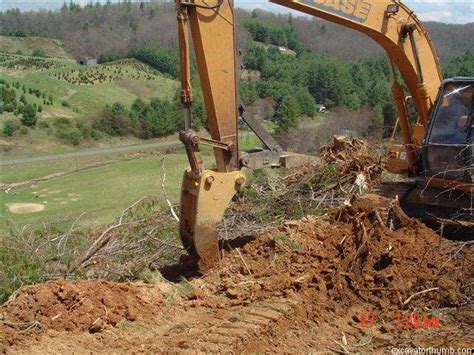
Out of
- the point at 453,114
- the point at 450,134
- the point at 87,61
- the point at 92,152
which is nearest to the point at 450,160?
the point at 450,134

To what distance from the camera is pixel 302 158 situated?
704 centimetres

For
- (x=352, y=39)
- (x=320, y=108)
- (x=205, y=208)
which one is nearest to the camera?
(x=205, y=208)

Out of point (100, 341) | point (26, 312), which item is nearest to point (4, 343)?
point (26, 312)

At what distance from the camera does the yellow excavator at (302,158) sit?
6.07 meters

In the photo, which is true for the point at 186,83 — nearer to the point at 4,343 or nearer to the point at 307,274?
the point at 307,274

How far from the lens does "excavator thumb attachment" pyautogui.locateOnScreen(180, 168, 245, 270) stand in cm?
601

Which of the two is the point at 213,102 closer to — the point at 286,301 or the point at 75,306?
the point at 286,301

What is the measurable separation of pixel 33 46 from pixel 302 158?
70.9 m

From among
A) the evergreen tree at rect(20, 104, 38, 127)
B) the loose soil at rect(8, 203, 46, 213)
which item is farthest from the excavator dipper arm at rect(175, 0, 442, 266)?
the evergreen tree at rect(20, 104, 38, 127)

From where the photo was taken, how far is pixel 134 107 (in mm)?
48219

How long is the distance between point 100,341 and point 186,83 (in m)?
2.59

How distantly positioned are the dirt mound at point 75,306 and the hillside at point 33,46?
6722 centimetres

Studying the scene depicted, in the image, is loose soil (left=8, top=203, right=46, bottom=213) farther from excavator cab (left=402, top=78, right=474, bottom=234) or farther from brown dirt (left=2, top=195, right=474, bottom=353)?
excavator cab (left=402, top=78, right=474, bottom=234)

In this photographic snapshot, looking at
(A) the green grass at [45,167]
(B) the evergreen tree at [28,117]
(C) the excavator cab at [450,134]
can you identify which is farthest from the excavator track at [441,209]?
(B) the evergreen tree at [28,117]
